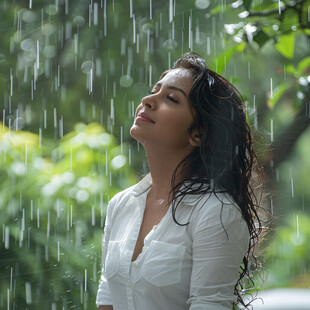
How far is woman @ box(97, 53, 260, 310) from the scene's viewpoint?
918mm

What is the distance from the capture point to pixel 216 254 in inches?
35.7

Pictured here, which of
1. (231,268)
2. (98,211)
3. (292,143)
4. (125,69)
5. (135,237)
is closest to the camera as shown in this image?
(231,268)

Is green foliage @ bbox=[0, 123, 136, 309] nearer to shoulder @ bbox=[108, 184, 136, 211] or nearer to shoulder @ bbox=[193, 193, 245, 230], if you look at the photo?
shoulder @ bbox=[108, 184, 136, 211]

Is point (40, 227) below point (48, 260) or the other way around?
the other way around

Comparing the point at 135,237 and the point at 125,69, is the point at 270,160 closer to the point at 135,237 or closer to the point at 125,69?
the point at 135,237

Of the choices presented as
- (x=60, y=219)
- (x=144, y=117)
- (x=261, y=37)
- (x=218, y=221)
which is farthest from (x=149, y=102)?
(x=60, y=219)

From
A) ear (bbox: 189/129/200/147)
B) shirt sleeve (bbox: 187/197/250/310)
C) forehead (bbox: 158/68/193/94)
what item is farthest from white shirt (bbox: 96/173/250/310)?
forehead (bbox: 158/68/193/94)

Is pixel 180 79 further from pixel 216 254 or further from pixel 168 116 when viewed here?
pixel 216 254

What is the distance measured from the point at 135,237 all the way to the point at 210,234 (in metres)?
0.17

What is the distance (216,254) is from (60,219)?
111 centimetres

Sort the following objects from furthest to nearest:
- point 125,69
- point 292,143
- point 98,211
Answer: point 125,69 < point 98,211 < point 292,143

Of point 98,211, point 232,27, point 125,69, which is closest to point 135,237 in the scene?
point 232,27

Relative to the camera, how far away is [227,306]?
3.00 ft

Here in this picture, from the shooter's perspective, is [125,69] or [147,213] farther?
[125,69]
